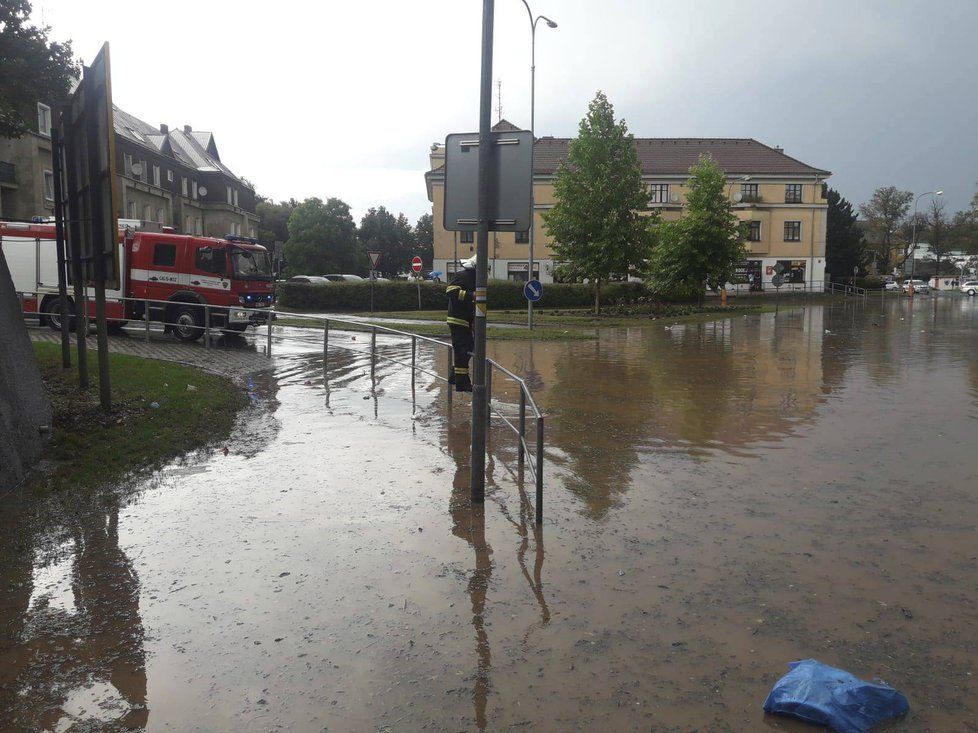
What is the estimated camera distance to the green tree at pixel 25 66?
57.9 ft

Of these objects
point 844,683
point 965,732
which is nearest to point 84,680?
point 844,683

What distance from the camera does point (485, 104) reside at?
567cm

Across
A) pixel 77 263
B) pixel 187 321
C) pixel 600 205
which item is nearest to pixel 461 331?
pixel 77 263

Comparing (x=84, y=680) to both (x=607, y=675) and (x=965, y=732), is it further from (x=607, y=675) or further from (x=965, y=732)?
(x=965, y=732)

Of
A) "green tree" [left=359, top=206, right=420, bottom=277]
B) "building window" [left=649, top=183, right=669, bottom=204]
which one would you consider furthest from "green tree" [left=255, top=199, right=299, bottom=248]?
"building window" [left=649, top=183, right=669, bottom=204]

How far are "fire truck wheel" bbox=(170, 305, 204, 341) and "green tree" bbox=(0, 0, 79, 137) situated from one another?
5.14m

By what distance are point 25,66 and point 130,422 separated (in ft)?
44.6

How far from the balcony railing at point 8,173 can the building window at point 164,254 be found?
2459cm

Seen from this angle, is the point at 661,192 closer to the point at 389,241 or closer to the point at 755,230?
the point at 755,230

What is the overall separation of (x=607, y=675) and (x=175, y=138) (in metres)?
69.5

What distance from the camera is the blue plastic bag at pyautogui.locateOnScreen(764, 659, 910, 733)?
3.18 m

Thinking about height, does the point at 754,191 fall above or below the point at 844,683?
above

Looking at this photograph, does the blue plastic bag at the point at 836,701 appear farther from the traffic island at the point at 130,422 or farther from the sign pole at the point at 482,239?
the traffic island at the point at 130,422

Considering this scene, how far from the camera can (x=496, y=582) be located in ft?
15.3
